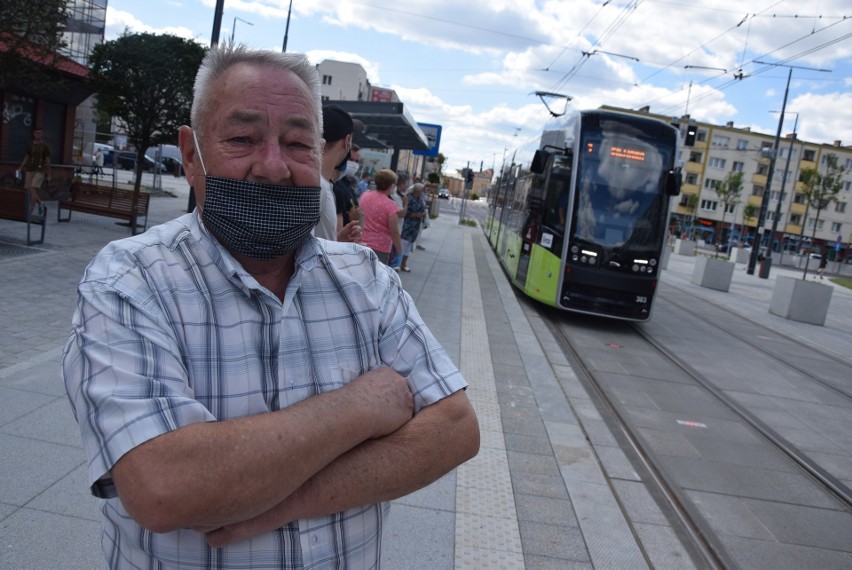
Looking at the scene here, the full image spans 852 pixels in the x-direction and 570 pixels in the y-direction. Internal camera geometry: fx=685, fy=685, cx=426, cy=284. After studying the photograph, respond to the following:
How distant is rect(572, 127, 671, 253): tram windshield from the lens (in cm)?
1143

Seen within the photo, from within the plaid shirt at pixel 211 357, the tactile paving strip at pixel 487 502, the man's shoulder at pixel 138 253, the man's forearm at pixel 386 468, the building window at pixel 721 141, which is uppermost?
the building window at pixel 721 141

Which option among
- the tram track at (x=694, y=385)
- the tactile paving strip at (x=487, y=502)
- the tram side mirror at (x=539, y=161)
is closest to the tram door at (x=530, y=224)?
the tram side mirror at (x=539, y=161)

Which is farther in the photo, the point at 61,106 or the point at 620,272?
the point at 61,106

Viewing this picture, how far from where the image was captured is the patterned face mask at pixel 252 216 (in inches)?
60.4

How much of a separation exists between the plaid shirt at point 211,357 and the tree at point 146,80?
1357cm

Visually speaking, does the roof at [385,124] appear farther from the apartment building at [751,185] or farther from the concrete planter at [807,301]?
the apartment building at [751,185]

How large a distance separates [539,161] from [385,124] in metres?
4.30

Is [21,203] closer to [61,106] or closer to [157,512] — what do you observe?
[61,106]

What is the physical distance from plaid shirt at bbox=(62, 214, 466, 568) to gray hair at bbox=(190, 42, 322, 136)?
305mm

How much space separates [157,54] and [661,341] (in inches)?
439

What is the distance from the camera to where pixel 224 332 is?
1454mm

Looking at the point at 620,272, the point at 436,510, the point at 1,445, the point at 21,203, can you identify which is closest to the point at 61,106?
the point at 21,203

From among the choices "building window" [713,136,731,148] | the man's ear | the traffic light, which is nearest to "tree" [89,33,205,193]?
the traffic light

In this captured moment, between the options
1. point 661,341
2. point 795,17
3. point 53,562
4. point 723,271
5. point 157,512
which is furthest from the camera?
point 723,271
